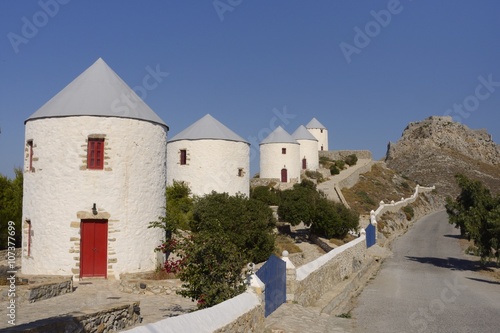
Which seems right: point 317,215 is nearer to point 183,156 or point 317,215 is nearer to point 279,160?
point 183,156

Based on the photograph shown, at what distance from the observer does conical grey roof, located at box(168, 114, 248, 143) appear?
28.5m

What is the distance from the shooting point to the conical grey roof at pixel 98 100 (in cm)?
1602

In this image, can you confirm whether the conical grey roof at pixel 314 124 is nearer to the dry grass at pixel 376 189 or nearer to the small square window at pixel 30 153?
the dry grass at pixel 376 189

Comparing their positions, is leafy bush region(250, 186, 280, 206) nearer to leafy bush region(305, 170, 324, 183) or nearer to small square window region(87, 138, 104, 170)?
leafy bush region(305, 170, 324, 183)

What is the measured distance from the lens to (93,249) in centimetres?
1552

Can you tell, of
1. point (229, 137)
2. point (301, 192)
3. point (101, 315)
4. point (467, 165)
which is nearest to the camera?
point (101, 315)

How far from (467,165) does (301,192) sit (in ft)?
199

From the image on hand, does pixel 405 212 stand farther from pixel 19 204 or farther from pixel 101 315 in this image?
pixel 101 315

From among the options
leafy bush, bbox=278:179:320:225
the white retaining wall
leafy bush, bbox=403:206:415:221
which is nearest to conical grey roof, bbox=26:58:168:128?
leafy bush, bbox=278:179:320:225

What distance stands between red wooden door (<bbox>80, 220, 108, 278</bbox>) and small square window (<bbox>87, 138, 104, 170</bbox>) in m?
1.87

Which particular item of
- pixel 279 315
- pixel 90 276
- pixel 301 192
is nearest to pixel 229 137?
pixel 301 192

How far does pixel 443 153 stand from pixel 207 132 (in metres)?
67.1

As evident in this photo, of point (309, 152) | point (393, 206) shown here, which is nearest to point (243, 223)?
point (393, 206)

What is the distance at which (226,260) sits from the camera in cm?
921
